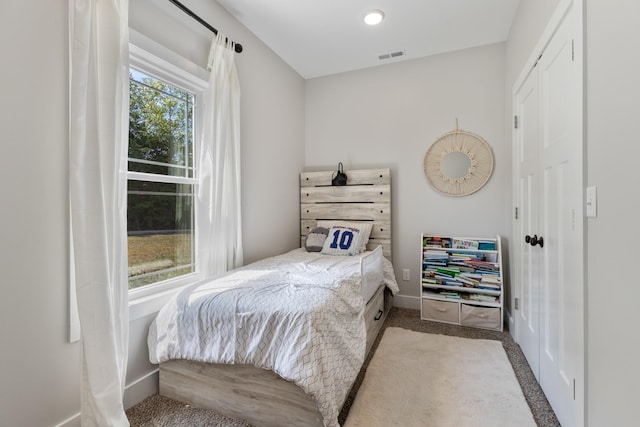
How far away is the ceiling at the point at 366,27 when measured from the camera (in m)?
2.23

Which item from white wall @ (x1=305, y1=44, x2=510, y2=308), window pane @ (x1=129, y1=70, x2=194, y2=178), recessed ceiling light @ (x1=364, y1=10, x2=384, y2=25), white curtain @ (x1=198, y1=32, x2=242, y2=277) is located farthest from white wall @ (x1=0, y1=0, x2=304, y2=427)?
white wall @ (x1=305, y1=44, x2=510, y2=308)

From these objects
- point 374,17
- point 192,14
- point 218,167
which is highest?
point 374,17

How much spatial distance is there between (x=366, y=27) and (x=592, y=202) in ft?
7.39

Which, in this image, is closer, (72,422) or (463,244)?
(72,422)

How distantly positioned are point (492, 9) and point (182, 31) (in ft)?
7.90

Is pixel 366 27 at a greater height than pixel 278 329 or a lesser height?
greater

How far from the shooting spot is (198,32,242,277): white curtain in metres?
2.05

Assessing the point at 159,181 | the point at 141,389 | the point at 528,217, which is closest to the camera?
the point at 141,389

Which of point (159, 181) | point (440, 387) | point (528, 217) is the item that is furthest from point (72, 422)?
point (528, 217)

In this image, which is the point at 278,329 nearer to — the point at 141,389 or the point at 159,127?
the point at 141,389

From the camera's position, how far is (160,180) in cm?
184

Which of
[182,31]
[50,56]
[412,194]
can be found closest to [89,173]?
[50,56]

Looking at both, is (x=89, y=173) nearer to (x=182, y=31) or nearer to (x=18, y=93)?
(x=18, y=93)

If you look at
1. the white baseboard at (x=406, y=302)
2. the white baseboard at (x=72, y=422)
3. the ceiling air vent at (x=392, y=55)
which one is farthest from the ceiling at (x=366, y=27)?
the white baseboard at (x=72, y=422)
